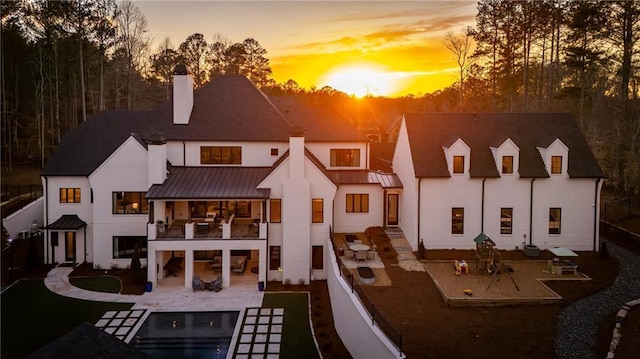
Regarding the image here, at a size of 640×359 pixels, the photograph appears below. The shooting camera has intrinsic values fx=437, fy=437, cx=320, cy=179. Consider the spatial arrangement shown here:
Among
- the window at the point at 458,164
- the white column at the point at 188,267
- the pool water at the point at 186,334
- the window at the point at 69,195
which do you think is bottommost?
the pool water at the point at 186,334

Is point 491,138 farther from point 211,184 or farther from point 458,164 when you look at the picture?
point 211,184

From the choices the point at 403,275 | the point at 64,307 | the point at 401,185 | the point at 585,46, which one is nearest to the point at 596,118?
the point at 585,46

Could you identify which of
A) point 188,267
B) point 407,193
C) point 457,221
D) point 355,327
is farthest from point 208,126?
point 355,327

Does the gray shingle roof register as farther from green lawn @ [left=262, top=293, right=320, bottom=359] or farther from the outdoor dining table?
green lawn @ [left=262, top=293, right=320, bottom=359]

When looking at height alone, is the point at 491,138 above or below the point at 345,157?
above

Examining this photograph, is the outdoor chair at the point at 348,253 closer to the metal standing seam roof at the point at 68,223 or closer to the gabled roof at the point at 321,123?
the gabled roof at the point at 321,123

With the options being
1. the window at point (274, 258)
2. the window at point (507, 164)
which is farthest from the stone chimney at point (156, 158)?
the window at point (507, 164)
